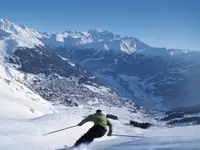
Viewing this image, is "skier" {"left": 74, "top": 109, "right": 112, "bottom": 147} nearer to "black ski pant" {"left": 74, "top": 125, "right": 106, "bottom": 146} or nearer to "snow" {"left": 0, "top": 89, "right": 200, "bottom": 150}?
"black ski pant" {"left": 74, "top": 125, "right": 106, "bottom": 146}

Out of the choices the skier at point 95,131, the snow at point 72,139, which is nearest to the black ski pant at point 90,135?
the skier at point 95,131

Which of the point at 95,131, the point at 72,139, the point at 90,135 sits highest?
the point at 72,139

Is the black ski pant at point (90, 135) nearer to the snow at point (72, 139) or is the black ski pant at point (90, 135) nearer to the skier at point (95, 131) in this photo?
the skier at point (95, 131)

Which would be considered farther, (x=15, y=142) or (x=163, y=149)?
(x=15, y=142)

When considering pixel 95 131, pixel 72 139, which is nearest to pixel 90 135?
pixel 95 131

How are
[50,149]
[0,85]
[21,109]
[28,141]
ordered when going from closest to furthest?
[50,149]
[28,141]
[21,109]
[0,85]

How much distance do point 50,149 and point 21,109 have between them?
45030 millimetres

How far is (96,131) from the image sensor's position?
Answer: 16625 mm

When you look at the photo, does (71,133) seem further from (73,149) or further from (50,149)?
(73,149)

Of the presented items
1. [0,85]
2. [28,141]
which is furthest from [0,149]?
[0,85]

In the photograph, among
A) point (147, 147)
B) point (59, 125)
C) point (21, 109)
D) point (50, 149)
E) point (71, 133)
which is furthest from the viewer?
point (21, 109)

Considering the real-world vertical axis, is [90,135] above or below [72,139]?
below

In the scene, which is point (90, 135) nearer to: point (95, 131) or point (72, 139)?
point (95, 131)

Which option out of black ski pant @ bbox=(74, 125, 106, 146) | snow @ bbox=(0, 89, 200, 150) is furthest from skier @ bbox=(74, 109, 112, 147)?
snow @ bbox=(0, 89, 200, 150)
